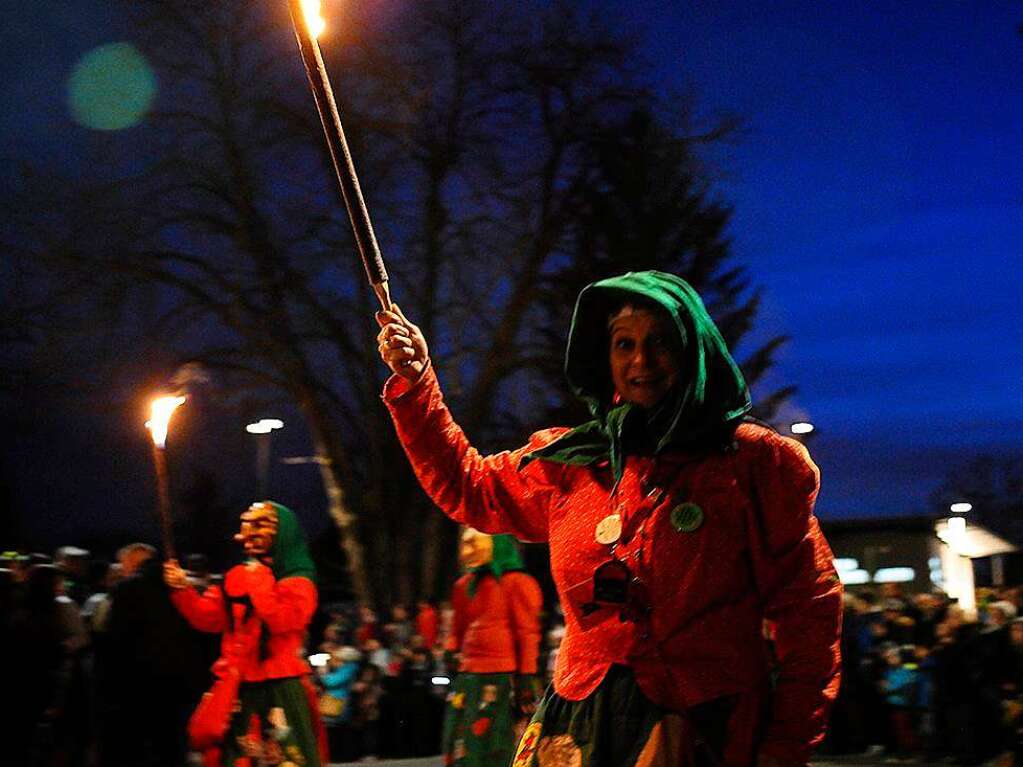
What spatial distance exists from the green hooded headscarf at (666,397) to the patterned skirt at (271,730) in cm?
511

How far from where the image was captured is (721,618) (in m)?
2.89

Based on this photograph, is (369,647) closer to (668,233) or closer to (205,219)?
(205,219)

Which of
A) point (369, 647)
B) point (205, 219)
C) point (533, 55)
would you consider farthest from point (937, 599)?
point (205, 219)

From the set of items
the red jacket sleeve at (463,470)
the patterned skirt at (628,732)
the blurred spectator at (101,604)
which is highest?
the blurred spectator at (101,604)

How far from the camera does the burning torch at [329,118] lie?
3.05 m

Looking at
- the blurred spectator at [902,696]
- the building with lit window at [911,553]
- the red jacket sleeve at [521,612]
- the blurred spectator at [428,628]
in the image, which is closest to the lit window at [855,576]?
the building with lit window at [911,553]

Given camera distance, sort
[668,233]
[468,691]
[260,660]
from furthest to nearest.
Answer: [668,233], [468,691], [260,660]

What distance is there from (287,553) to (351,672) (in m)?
6.36

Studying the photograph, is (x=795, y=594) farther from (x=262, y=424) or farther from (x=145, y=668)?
(x=262, y=424)

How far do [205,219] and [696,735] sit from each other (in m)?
18.5

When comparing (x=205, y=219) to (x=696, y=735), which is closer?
(x=696, y=735)

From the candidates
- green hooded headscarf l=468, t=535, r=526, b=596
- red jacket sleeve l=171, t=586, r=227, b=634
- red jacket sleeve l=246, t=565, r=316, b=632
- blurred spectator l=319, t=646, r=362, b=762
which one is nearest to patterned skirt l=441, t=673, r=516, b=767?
green hooded headscarf l=468, t=535, r=526, b=596

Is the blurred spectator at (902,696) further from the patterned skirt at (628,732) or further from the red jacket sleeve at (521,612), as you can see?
the patterned skirt at (628,732)

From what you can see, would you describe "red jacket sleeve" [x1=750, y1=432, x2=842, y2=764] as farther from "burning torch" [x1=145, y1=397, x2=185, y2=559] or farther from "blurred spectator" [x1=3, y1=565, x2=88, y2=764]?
"blurred spectator" [x1=3, y1=565, x2=88, y2=764]
